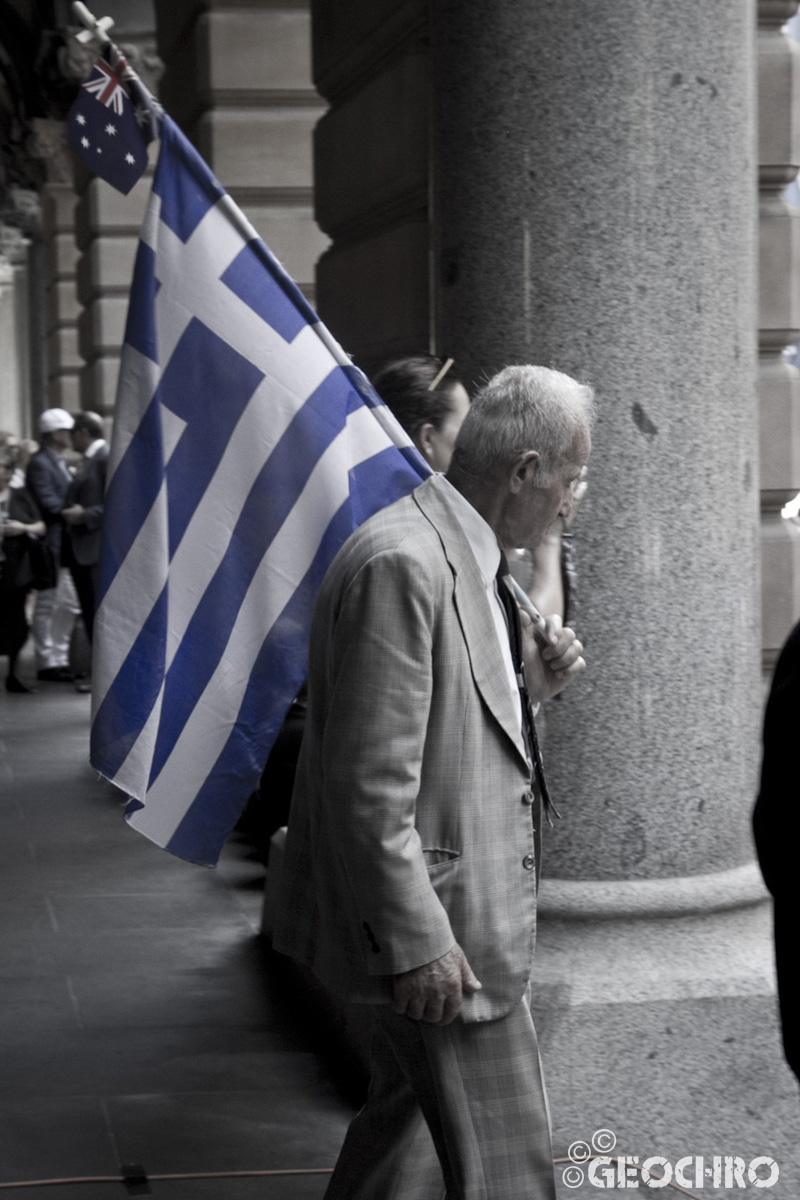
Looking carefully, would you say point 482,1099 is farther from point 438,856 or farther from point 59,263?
point 59,263

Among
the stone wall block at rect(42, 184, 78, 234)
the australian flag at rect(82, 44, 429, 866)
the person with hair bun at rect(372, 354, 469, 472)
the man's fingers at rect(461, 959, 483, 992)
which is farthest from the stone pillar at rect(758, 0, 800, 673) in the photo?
the stone wall block at rect(42, 184, 78, 234)

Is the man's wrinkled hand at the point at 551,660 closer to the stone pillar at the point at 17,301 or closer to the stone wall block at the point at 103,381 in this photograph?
the stone wall block at the point at 103,381

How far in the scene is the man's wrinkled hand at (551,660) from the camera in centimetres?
310

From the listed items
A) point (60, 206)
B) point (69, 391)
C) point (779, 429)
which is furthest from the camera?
point (60, 206)

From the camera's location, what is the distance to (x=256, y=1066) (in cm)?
461

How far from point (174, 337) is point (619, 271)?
3.48ft

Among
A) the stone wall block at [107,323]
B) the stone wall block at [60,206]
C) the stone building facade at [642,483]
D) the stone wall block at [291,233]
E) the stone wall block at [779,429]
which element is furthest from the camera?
the stone wall block at [60,206]

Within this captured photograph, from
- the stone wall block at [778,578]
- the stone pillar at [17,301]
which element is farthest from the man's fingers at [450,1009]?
the stone pillar at [17,301]

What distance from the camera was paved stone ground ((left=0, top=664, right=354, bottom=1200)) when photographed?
402 cm

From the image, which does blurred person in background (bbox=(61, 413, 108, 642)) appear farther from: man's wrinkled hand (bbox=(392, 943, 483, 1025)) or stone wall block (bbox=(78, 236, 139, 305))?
man's wrinkled hand (bbox=(392, 943, 483, 1025))

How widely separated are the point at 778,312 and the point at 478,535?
3.13 metres

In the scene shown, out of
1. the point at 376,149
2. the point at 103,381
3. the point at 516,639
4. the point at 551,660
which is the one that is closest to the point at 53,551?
the point at 103,381

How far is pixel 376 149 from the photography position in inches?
236

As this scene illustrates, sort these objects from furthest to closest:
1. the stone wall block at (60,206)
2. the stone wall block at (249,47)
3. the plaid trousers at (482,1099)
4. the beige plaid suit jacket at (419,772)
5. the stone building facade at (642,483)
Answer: the stone wall block at (60,206) → the stone wall block at (249,47) → the stone building facade at (642,483) → the plaid trousers at (482,1099) → the beige plaid suit jacket at (419,772)
